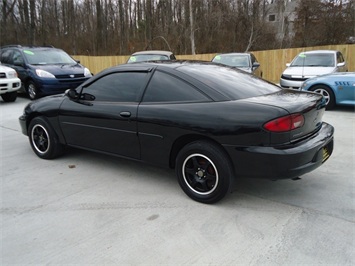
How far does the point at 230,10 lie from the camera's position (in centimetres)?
2822

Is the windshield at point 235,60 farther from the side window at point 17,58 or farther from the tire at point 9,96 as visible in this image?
the tire at point 9,96

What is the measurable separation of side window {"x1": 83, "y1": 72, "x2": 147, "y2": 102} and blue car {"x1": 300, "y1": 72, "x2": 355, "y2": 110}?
223 inches

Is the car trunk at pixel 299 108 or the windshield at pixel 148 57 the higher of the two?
the windshield at pixel 148 57

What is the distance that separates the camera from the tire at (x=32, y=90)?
9.62 m

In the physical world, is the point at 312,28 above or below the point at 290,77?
above

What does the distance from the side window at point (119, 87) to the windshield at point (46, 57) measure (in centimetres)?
686

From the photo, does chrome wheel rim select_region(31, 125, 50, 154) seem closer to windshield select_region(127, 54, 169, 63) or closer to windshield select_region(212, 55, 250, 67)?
windshield select_region(127, 54, 169, 63)

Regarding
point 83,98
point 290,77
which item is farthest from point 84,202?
point 290,77

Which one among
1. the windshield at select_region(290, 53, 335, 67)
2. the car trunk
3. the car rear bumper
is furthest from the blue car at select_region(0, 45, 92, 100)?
the car rear bumper

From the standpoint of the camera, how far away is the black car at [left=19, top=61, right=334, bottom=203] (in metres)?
2.90

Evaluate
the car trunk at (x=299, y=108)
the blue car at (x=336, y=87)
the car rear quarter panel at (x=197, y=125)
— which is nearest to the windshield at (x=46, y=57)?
the blue car at (x=336, y=87)

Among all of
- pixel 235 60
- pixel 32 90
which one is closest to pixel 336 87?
pixel 235 60

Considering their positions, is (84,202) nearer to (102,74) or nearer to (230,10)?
(102,74)

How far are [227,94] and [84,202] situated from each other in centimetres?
191
